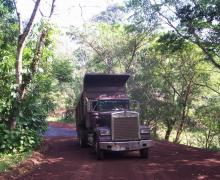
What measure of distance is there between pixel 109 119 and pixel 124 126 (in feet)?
2.52

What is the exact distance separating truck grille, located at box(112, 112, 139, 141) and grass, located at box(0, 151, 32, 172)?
3.34 m

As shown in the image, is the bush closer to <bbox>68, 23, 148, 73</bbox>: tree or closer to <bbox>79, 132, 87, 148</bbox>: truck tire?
<bbox>79, 132, 87, 148</bbox>: truck tire

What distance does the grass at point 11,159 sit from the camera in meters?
12.7

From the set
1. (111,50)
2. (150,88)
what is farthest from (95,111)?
(111,50)

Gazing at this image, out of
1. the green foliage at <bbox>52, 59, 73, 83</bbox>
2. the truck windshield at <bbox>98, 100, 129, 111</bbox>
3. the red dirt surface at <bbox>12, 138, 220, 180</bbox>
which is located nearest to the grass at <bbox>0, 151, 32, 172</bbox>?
the red dirt surface at <bbox>12, 138, 220, 180</bbox>

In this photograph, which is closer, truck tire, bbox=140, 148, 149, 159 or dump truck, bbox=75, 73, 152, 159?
dump truck, bbox=75, 73, 152, 159

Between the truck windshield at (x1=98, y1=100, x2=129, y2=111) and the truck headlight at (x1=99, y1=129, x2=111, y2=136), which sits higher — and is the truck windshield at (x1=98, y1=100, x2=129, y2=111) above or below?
above

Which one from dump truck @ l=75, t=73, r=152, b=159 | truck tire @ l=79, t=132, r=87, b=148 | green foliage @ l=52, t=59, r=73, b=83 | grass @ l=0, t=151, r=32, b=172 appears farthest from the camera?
green foliage @ l=52, t=59, r=73, b=83

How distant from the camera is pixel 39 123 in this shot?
61.1 ft

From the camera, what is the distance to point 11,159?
14359 millimetres

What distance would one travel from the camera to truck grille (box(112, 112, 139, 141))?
15.5m

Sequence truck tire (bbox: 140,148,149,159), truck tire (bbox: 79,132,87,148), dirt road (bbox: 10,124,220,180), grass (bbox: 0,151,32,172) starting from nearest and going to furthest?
1. dirt road (bbox: 10,124,220,180)
2. grass (bbox: 0,151,32,172)
3. truck tire (bbox: 140,148,149,159)
4. truck tire (bbox: 79,132,87,148)

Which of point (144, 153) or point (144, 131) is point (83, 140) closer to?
point (144, 153)

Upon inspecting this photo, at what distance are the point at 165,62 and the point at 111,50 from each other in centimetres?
764
